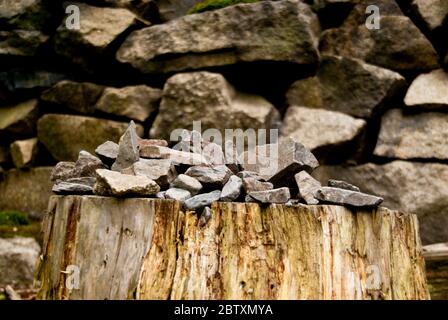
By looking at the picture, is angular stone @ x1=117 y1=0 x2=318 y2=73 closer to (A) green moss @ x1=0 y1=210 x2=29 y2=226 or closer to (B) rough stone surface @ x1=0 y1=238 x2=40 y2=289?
(A) green moss @ x1=0 y1=210 x2=29 y2=226

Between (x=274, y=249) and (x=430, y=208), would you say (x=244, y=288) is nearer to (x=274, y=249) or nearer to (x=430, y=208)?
(x=274, y=249)

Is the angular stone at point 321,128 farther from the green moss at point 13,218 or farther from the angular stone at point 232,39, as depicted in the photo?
the green moss at point 13,218

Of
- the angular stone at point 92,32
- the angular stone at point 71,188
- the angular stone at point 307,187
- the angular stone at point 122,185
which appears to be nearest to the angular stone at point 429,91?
the angular stone at point 307,187

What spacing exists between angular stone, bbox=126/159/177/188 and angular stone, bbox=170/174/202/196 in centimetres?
9

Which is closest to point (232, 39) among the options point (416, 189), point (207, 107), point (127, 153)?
point (207, 107)

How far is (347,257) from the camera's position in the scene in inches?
109

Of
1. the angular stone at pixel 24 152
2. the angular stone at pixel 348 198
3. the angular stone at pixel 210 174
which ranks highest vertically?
the angular stone at pixel 348 198

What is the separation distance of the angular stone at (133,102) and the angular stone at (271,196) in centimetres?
399

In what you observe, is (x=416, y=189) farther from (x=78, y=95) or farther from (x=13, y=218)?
(x=13, y=218)

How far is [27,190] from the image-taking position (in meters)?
6.93

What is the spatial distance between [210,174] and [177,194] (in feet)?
0.93

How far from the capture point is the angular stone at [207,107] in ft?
19.8

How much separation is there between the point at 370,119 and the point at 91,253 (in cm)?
431

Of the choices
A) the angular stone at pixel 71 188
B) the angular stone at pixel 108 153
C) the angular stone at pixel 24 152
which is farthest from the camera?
the angular stone at pixel 24 152
